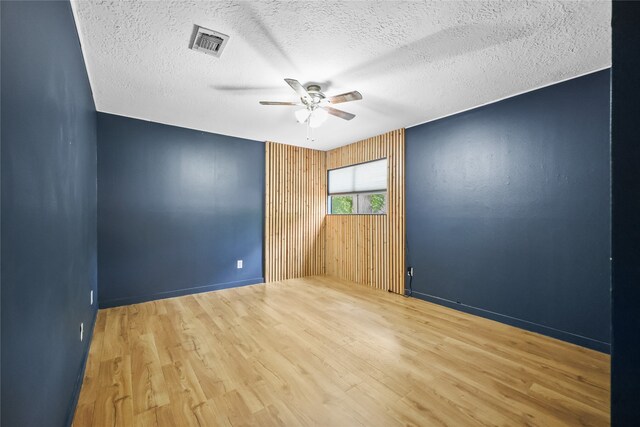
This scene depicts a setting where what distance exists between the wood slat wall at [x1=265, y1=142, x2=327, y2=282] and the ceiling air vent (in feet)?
8.80

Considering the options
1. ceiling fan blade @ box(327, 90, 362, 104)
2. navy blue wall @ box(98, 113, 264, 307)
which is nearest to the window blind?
navy blue wall @ box(98, 113, 264, 307)

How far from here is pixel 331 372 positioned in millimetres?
2053

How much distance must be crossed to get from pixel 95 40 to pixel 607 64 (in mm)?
4319

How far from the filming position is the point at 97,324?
291 cm

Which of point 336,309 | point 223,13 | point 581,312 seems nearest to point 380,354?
point 336,309

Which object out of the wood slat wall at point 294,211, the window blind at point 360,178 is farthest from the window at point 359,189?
the wood slat wall at point 294,211

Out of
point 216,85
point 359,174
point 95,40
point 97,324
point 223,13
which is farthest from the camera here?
point 359,174

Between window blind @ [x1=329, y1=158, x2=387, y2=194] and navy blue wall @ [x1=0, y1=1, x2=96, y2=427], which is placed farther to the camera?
window blind @ [x1=329, y1=158, x2=387, y2=194]

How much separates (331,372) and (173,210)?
3239 millimetres

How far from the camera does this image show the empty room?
1.01m

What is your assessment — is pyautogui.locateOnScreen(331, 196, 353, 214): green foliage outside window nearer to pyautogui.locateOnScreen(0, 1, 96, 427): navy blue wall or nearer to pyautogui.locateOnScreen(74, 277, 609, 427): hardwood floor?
pyautogui.locateOnScreen(74, 277, 609, 427): hardwood floor

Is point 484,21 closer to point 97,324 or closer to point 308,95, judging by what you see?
point 308,95

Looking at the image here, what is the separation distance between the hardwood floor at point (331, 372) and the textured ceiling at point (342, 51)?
257cm
